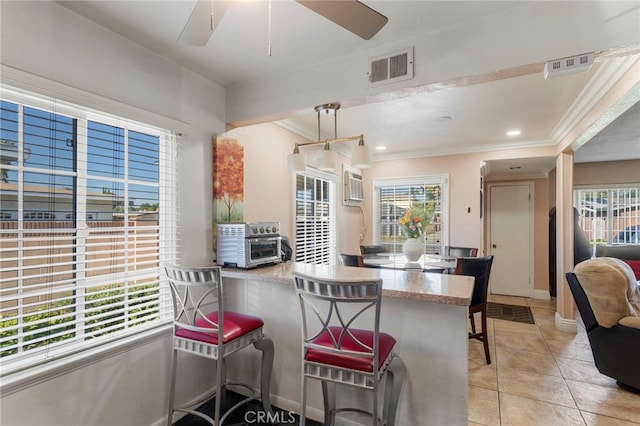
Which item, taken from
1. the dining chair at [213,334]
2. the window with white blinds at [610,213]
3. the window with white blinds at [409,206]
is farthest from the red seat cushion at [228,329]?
the window with white blinds at [610,213]

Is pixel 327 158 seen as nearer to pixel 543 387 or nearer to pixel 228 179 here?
pixel 228 179

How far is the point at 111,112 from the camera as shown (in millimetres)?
1839

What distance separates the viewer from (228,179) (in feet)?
8.48

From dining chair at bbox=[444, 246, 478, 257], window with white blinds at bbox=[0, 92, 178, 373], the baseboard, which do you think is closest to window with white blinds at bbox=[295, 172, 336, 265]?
dining chair at bbox=[444, 246, 478, 257]

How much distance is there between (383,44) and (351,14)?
0.84 meters

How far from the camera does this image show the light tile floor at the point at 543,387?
7.23 feet

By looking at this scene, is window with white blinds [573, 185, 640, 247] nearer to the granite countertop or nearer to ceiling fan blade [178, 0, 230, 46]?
the granite countertop

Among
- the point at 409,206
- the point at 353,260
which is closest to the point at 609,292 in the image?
the point at 353,260

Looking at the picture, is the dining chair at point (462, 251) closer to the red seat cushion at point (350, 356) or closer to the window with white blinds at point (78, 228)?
the red seat cushion at point (350, 356)

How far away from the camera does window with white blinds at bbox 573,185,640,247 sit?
18.1ft

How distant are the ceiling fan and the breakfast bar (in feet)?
4.23

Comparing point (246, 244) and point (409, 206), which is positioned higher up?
point (409, 206)

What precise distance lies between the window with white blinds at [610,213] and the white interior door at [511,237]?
46.2 inches

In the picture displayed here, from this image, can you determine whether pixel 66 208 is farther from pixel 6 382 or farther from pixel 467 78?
pixel 467 78
